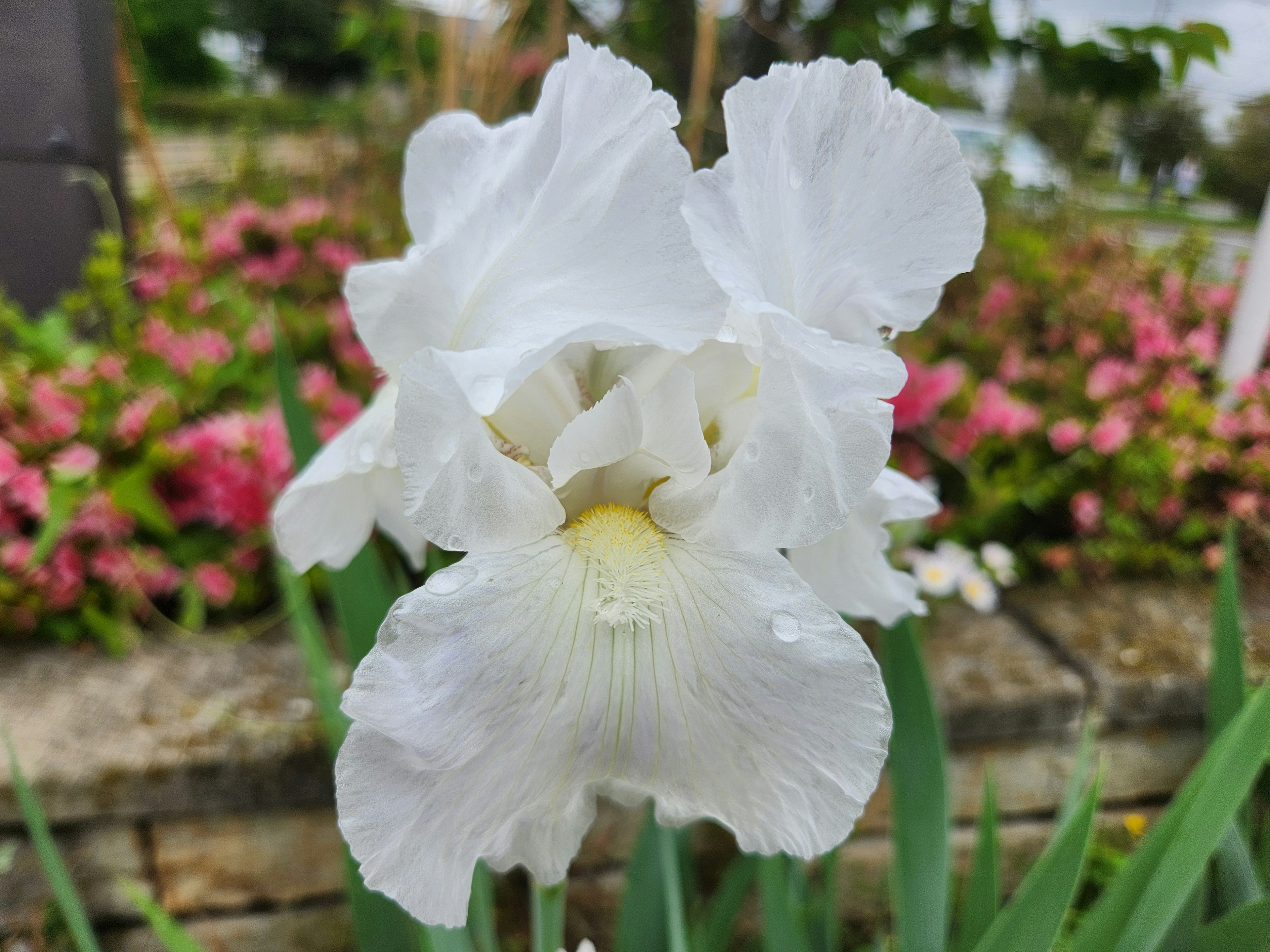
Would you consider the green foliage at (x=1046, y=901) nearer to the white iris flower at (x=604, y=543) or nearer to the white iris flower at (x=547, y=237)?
the white iris flower at (x=604, y=543)

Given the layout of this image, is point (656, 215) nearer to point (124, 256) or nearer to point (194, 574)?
point (194, 574)

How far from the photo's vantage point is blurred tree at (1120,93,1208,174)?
8.39 feet

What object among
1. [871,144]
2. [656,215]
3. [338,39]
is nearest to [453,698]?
[656,215]

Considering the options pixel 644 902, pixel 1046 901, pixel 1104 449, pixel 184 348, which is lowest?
pixel 644 902

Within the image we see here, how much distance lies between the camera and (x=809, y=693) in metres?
0.51

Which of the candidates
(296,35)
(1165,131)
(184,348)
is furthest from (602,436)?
(296,35)

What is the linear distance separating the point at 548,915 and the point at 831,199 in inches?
23.1

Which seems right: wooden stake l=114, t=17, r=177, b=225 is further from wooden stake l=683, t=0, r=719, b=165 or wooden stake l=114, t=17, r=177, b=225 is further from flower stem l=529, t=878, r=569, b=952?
flower stem l=529, t=878, r=569, b=952

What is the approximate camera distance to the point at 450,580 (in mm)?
507

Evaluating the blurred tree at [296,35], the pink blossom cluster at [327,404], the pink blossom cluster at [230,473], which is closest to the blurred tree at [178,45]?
the blurred tree at [296,35]

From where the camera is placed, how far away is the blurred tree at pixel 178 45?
620 centimetres

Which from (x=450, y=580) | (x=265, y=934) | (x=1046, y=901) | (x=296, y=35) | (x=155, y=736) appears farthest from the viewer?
(x=296, y=35)

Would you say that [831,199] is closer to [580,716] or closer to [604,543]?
[604,543]

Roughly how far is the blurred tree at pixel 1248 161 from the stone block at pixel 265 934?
276cm
